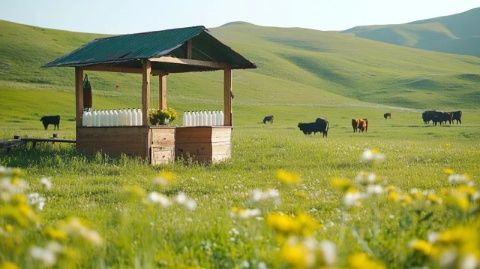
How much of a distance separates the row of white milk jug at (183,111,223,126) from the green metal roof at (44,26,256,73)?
6.63 ft

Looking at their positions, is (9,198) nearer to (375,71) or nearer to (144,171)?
(144,171)

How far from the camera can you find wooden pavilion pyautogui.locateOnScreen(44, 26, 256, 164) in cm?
1806

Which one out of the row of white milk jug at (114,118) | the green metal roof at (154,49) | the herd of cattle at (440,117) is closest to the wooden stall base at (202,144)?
the row of white milk jug at (114,118)

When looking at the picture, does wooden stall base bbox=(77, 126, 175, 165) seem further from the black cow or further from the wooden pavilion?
the black cow

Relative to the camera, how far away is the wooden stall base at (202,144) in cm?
1900

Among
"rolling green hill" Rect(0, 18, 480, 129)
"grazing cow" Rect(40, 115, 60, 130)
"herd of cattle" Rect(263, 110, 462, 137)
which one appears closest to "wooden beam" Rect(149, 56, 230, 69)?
"herd of cattle" Rect(263, 110, 462, 137)

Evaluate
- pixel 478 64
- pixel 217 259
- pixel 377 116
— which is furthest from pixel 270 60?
pixel 217 259

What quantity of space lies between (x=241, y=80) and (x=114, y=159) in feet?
250

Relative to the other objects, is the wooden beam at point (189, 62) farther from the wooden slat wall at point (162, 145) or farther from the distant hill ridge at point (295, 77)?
the distant hill ridge at point (295, 77)

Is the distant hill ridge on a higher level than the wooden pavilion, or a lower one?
higher

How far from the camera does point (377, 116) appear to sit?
67.5m

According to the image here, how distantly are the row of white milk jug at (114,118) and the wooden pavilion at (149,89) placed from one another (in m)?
0.24

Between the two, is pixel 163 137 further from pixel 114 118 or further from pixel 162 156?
pixel 114 118

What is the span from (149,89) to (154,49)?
1.34 metres
